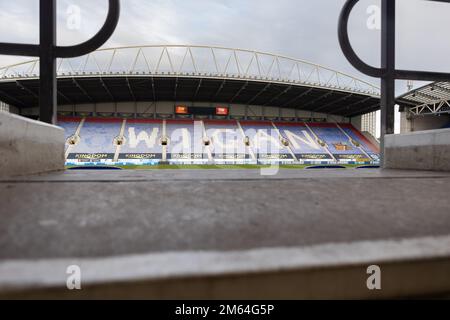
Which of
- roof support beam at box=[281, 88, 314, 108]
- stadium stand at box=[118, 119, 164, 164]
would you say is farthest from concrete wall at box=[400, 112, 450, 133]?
stadium stand at box=[118, 119, 164, 164]

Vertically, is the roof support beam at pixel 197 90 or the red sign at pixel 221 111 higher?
the roof support beam at pixel 197 90

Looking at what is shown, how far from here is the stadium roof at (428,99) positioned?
22.8 m

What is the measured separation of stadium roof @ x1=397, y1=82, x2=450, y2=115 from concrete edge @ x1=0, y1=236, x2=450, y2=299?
28.2 metres

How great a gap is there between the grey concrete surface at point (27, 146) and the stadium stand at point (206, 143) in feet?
75.6

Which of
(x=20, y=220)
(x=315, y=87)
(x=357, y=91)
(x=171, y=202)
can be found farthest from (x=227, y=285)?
(x=357, y=91)

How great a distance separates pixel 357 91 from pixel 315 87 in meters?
5.02

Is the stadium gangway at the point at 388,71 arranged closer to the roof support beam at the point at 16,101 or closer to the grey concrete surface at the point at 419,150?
the grey concrete surface at the point at 419,150

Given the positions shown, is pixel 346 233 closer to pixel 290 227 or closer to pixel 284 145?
pixel 290 227

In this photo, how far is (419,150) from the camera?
336 cm

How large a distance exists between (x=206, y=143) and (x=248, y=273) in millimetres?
28351

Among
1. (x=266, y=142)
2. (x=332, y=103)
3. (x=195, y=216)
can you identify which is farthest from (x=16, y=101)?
(x=332, y=103)

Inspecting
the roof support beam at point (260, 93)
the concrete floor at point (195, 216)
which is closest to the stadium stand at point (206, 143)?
the roof support beam at point (260, 93)

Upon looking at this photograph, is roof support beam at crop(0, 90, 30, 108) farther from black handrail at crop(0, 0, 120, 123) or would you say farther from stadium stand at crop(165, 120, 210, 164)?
black handrail at crop(0, 0, 120, 123)

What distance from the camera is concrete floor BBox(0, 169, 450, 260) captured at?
1.06m
